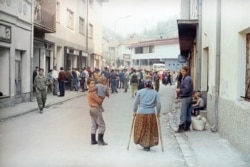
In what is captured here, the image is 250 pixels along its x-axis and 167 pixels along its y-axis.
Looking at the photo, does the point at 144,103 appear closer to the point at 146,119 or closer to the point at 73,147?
the point at 146,119

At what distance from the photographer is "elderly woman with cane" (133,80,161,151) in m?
6.75

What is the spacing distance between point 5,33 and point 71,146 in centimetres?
665

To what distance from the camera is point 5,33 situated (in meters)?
12.6

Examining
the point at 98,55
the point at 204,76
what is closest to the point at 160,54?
the point at 98,55

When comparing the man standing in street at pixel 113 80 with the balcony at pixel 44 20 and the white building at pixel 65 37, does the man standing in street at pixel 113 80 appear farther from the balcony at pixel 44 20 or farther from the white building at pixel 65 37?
the balcony at pixel 44 20

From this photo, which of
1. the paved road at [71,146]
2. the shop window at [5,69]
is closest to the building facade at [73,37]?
the shop window at [5,69]

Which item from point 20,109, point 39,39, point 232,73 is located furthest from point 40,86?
point 232,73

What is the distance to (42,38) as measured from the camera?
17.5m

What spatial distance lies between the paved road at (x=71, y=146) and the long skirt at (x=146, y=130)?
16cm

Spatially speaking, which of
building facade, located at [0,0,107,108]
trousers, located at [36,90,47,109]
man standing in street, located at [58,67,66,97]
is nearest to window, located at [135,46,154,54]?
building facade, located at [0,0,107,108]

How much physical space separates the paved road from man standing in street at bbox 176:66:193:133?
0.38 meters

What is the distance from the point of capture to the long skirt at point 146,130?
6.75 meters

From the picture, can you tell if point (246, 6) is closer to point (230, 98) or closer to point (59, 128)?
point (230, 98)

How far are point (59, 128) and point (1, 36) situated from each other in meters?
4.59
